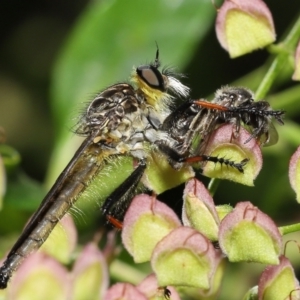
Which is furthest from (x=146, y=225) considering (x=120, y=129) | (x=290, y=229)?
(x=120, y=129)

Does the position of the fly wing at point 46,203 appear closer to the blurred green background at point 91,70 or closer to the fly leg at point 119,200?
the fly leg at point 119,200

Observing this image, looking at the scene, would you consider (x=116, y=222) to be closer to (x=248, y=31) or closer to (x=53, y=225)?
(x=53, y=225)

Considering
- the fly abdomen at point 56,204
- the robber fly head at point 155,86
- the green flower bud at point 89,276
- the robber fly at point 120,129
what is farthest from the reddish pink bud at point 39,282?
the robber fly head at point 155,86

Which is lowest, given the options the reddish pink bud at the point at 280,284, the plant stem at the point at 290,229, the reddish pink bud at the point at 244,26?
the reddish pink bud at the point at 280,284

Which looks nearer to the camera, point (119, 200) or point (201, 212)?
point (201, 212)

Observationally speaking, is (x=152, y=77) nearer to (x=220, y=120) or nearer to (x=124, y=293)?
(x=220, y=120)

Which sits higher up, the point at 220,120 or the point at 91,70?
the point at 220,120

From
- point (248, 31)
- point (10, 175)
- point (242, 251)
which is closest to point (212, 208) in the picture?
point (242, 251)
